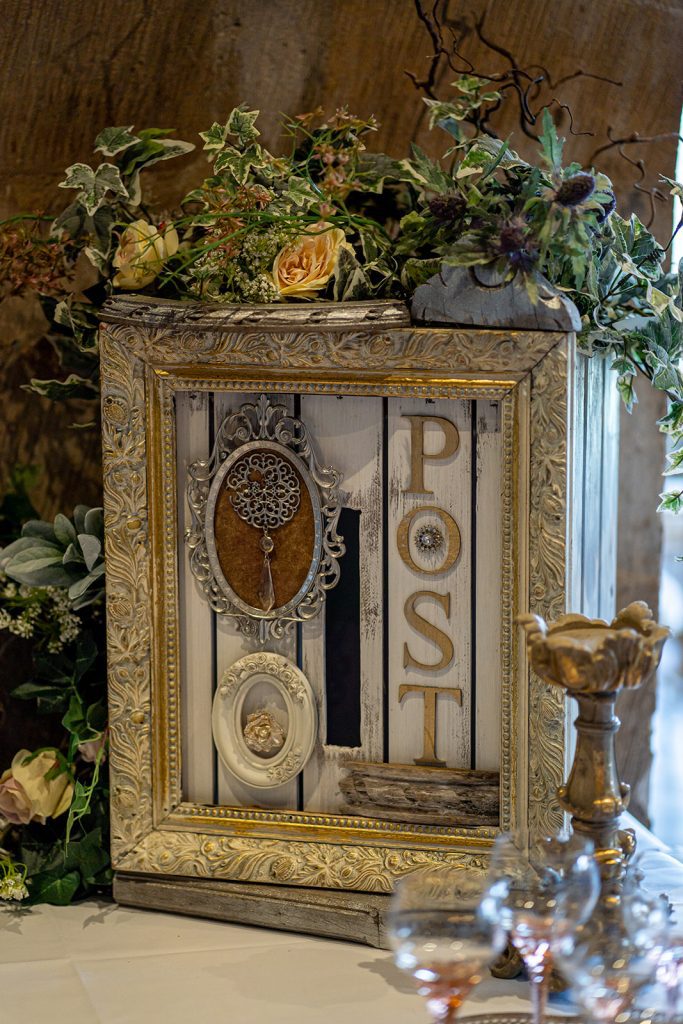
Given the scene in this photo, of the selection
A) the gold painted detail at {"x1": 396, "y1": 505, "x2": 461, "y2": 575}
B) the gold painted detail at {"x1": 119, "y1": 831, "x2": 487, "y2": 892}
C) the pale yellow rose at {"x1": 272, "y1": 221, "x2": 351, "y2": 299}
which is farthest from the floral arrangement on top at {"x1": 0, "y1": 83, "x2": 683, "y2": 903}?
the gold painted detail at {"x1": 396, "y1": 505, "x2": 461, "y2": 575}

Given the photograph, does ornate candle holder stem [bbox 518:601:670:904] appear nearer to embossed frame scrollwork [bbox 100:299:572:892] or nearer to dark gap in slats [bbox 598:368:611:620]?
embossed frame scrollwork [bbox 100:299:572:892]

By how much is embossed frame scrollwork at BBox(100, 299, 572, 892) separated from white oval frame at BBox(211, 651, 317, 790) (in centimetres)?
4

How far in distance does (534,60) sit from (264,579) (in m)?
0.69

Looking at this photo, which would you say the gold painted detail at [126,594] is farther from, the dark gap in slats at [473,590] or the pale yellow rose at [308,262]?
the dark gap in slats at [473,590]

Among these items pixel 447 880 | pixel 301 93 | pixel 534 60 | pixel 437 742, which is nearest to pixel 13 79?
pixel 301 93

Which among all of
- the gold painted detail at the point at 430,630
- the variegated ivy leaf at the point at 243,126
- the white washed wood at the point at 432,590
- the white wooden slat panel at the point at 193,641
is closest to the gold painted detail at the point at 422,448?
the white washed wood at the point at 432,590

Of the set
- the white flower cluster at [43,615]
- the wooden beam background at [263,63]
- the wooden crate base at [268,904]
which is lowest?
the wooden crate base at [268,904]

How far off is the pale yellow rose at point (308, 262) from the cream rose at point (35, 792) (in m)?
0.58

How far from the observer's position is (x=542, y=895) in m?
0.89

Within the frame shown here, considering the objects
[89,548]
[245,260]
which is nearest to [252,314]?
[245,260]

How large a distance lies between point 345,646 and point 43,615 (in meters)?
0.39

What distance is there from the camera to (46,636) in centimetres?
137

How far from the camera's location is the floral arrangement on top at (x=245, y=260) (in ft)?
3.65

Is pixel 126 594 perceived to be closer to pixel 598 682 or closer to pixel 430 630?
pixel 430 630
